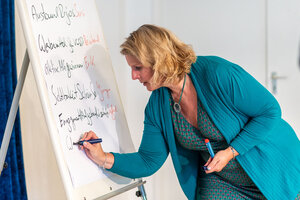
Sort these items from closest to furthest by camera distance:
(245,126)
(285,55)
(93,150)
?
(93,150) → (245,126) → (285,55)

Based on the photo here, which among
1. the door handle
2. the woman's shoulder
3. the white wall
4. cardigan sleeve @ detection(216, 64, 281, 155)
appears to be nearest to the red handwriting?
the woman's shoulder

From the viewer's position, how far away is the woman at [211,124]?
1.26m

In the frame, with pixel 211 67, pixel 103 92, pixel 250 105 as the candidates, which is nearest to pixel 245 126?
pixel 250 105

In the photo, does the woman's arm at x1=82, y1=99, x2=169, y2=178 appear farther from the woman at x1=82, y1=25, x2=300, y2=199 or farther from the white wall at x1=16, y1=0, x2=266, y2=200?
the white wall at x1=16, y1=0, x2=266, y2=200

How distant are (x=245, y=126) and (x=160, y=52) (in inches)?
16.3

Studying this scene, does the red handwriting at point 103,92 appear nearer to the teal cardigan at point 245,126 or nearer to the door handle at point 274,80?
the teal cardigan at point 245,126

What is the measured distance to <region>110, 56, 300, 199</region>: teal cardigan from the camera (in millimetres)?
1276

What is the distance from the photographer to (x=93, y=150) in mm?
1220

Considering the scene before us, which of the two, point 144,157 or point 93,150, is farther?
point 144,157

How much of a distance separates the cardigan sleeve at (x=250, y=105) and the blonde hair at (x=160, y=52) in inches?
6.2

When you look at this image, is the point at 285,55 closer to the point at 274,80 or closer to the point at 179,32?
the point at 274,80

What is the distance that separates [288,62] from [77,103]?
5.30 ft

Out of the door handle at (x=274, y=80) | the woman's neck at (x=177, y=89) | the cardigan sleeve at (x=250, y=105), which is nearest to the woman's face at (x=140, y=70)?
the woman's neck at (x=177, y=89)

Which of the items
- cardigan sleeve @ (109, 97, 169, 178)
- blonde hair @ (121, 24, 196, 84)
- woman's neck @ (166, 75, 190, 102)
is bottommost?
cardigan sleeve @ (109, 97, 169, 178)
